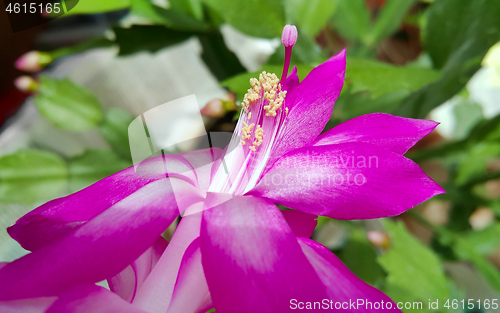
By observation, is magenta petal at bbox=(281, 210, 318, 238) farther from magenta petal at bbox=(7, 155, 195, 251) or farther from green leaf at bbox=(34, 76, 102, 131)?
green leaf at bbox=(34, 76, 102, 131)

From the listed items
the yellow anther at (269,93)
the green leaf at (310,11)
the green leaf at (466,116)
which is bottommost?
the green leaf at (466,116)

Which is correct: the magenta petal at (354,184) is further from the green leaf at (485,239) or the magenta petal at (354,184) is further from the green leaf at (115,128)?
the green leaf at (485,239)

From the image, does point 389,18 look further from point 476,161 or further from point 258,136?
point 258,136

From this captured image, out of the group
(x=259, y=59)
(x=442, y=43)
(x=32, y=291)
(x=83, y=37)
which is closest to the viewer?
(x=32, y=291)

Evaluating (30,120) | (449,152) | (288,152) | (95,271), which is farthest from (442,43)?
(30,120)

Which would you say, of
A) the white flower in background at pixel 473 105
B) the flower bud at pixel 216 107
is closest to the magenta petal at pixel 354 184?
the flower bud at pixel 216 107

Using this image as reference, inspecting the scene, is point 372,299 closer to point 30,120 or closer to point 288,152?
point 288,152

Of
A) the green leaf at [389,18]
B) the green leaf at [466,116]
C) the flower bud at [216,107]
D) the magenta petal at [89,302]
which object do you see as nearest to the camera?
the magenta petal at [89,302]
